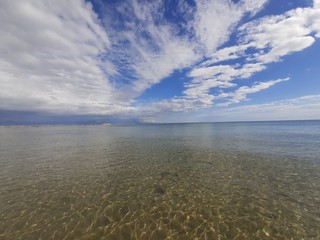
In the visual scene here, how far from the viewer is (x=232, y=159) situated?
28734 mm

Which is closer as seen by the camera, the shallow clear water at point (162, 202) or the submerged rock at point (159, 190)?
the shallow clear water at point (162, 202)

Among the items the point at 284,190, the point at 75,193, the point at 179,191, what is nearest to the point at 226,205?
the point at 179,191

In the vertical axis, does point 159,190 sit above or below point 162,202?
above

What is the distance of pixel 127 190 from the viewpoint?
17.1 m

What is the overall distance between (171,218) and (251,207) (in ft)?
21.5

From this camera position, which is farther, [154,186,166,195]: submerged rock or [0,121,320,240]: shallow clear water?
[154,186,166,195]: submerged rock

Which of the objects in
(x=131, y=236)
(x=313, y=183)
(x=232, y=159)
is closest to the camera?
(x=131, y=236)

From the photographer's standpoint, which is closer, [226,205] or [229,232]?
[229,232]

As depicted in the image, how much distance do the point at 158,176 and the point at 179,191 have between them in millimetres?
4924

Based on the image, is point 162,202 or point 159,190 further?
Result: point 159,190

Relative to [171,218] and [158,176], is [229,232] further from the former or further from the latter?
[158,176]

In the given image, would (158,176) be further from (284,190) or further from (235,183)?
(284,190)

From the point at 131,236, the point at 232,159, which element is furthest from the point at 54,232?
the point at 232,159

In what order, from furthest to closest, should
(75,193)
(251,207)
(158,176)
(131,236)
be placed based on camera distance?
(158,176), (75,193), (251,207), (131,236)
